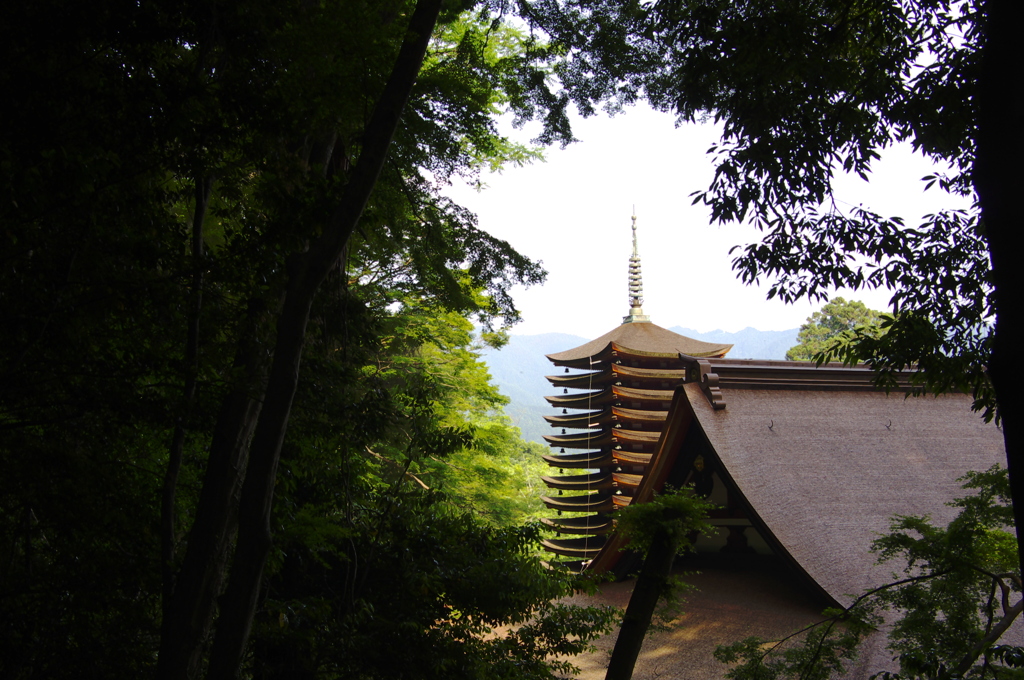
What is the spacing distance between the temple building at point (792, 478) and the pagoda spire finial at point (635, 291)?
882cm

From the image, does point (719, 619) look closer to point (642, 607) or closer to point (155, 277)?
point (642, 607)

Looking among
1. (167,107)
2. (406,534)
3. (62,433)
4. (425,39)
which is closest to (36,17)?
(167,107)

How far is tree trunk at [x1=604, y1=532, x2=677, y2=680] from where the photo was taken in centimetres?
465


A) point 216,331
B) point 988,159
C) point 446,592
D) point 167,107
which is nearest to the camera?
point 988,159

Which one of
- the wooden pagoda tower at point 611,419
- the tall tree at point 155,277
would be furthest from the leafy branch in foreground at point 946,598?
the wooden pagoda tower at point 611,419

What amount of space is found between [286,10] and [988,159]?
2.83 m

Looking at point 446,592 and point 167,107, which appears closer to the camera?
point 167,107

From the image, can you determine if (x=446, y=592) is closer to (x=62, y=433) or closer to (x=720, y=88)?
(x=62, y=433)

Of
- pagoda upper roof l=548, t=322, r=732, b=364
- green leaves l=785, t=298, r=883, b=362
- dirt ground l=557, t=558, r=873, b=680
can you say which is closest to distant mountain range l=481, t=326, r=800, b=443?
green leaves l=785, t=298, r=883, b=362

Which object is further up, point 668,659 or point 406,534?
point 406,534

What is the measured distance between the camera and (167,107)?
2.47m

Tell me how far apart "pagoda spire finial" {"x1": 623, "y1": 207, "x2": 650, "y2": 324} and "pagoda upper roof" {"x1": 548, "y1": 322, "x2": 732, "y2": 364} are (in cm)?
44

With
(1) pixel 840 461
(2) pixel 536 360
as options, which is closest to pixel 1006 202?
(1) pixel 840 461

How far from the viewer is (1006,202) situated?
181 centimetres
